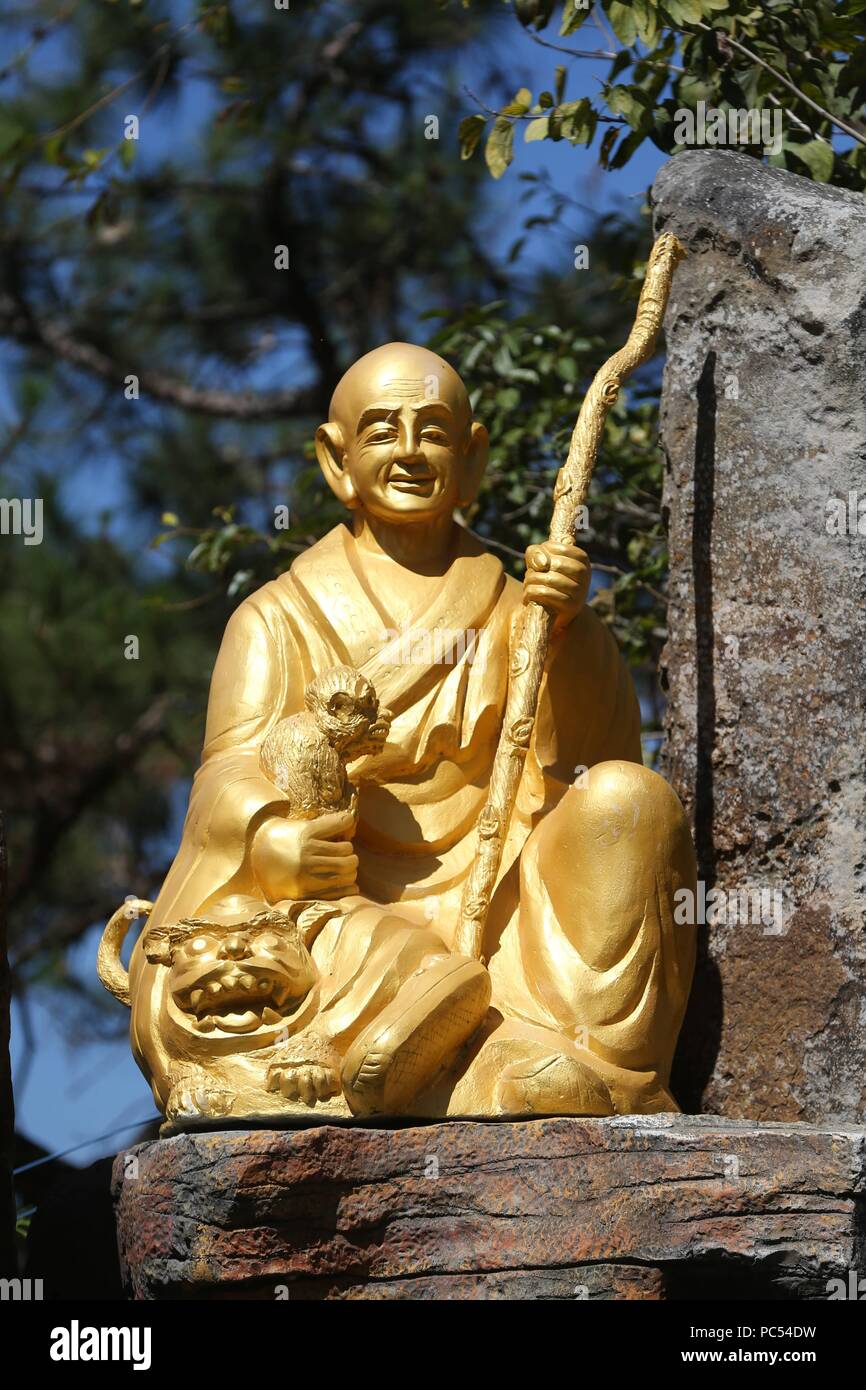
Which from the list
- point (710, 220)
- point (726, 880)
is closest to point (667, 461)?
point (710, 220)

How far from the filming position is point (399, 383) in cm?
648

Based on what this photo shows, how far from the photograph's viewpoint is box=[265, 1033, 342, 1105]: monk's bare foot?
5516 millimetres

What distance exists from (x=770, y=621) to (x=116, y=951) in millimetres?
2075

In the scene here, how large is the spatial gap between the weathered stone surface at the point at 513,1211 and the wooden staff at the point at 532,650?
663 millimetres

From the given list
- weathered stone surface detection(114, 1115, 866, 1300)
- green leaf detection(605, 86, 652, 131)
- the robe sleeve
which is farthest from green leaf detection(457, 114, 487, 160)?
weathered stone surface detection(114, 1115, 866, 1300)

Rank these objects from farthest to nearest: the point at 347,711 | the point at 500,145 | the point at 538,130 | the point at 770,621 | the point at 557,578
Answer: the point at 500,145
the point at 538,130
the point at 770,621
the point at 557,578
the point at 347,711

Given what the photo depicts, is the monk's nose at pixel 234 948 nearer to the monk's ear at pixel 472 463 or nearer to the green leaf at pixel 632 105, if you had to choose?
the monk's ear at pixel 472 463

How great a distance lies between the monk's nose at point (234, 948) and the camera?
18.6ft

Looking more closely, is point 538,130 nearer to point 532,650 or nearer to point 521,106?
point 521,106

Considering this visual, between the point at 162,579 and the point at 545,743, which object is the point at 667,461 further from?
the point at 162,579

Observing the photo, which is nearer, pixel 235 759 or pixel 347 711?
pixel 347 711

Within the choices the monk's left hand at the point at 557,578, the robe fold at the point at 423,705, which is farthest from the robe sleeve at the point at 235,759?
the monk's left hand at the point at 557,578

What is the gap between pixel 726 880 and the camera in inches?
258

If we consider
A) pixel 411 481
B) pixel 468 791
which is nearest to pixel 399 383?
pixel 411 481
